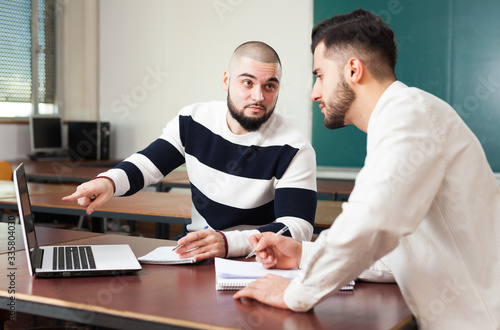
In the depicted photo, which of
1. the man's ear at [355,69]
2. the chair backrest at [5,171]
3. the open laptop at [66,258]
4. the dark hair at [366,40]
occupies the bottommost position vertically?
the chair backrest at [5,171]

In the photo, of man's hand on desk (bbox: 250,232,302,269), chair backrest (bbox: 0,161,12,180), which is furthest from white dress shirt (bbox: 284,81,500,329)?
chair backrest (bbox: 0,161,12,180)

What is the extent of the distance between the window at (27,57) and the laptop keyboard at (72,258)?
451 cm

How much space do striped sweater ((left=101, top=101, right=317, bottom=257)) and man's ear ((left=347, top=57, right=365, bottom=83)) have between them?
25.8 inches

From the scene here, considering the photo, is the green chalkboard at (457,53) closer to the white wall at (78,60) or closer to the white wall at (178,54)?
the white wall at (178,54)

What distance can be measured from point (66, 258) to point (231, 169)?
769mm

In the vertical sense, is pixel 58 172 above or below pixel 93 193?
below

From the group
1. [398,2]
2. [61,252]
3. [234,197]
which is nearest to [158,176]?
[234,197]

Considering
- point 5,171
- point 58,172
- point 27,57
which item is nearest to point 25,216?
point 5,171

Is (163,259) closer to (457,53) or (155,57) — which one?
(457,53)

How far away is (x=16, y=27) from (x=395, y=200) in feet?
18.4

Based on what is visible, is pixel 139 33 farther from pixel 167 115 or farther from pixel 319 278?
pixel 319 278

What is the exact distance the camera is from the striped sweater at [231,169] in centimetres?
192

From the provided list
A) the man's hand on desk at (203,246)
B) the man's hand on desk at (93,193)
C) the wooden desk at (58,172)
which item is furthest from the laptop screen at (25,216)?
the wooden desk at (58,172)

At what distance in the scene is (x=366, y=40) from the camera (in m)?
1.32
